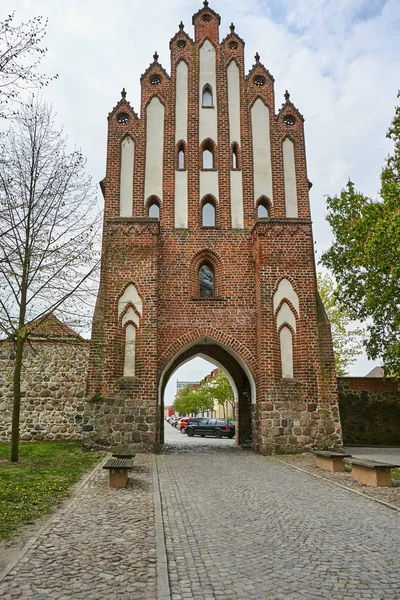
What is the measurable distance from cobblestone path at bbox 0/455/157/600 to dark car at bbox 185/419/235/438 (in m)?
24.2

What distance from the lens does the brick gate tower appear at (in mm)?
14898

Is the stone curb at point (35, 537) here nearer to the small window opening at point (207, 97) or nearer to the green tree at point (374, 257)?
the green tree at point (374, 257)

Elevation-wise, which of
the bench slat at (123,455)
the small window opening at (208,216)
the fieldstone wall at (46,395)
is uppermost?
the small window opening at (208,216)

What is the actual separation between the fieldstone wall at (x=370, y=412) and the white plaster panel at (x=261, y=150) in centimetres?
Answer: 912

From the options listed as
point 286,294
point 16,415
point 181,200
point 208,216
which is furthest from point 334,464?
point 181,200

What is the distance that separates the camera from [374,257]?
529 inches

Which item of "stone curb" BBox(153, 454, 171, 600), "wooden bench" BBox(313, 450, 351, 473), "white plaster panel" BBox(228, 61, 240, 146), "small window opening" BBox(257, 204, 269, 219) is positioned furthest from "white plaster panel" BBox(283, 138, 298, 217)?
"stone curb" BBox(153, 454, 171, 600)

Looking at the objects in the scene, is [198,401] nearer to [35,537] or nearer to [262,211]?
[262,211]

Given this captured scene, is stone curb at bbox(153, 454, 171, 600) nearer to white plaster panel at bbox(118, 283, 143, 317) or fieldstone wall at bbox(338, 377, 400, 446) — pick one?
white plaster panel at bbox(118, 283, 143, 317)

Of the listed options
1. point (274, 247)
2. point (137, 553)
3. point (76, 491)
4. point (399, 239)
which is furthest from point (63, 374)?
point (137, 553)

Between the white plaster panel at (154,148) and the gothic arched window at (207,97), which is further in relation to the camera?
the gothic arched window at (207,97)

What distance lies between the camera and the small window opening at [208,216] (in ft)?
56.5

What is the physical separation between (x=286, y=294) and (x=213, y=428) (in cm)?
1845

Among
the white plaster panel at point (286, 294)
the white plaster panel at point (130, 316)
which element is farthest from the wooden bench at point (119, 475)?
the white plaster panel at point (286, 294)
